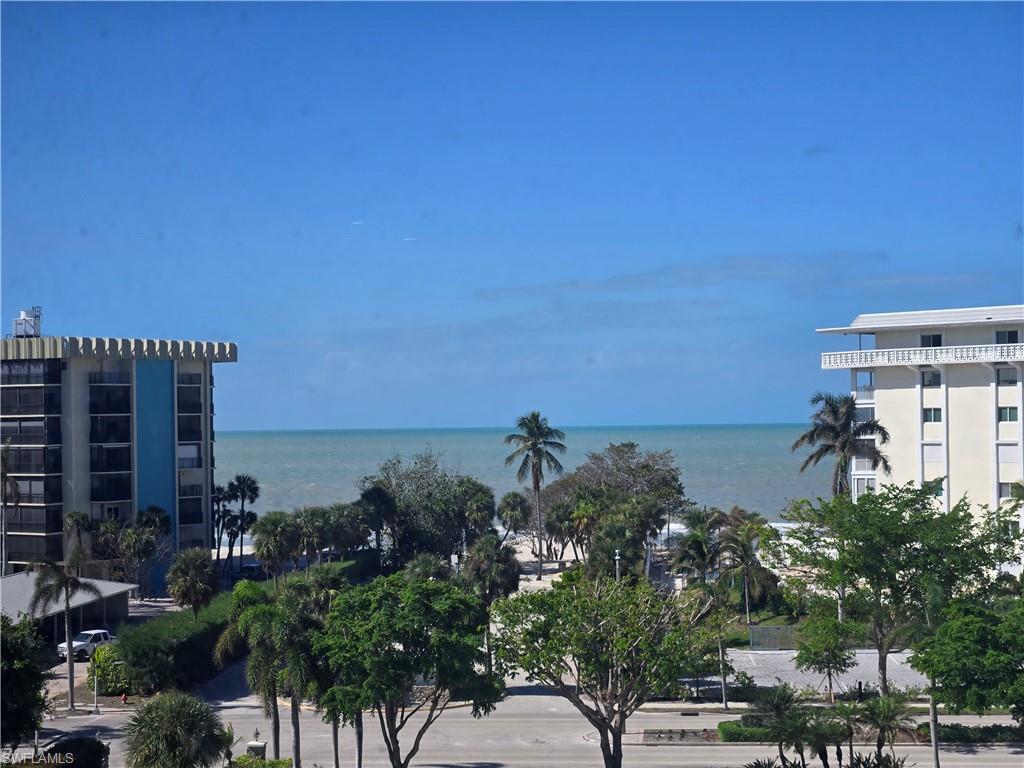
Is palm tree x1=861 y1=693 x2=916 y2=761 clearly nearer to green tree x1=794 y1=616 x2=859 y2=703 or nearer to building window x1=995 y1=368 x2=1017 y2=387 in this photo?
green tree x1=794 y1=616 x2=859 y2=703

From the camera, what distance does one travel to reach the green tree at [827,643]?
34031mm

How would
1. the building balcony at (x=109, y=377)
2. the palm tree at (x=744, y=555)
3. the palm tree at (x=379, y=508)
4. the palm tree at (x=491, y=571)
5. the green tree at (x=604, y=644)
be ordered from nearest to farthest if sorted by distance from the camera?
the green tree at (x=604, y=644)
the palm tree at (x=491, y=571)
the palm tree at (x=744, y=555)
the building balcony at (x=109, y=377)
the palm tree at (x=379, y=508)

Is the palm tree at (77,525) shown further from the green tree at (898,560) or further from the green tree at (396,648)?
the green tree at (898,560)

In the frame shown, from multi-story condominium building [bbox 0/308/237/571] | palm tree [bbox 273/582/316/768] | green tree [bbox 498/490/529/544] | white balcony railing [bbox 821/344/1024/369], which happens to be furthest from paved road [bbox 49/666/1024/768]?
green tree [bbox 498/490/529/544]

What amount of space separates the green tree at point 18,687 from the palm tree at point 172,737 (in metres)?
4.05

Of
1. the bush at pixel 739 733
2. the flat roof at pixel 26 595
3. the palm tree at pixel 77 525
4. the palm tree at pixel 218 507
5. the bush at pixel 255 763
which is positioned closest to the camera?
the bush at pixel 255 763

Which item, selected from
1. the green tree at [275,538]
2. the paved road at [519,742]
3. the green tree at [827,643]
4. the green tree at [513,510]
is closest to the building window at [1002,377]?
the green tree at [827,643]

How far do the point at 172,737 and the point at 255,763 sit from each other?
548 centimetres

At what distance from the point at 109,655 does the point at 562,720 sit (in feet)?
55.3

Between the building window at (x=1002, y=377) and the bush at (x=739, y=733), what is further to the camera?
the building window at (x=1002, y=377)

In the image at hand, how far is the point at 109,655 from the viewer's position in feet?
135

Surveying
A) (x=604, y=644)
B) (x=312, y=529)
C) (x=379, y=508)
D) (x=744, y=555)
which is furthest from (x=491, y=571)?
(x=379, y=508)

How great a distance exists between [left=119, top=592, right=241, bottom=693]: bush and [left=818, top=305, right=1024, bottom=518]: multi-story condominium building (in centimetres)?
3676

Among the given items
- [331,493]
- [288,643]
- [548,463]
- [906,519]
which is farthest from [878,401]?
[331,493]
